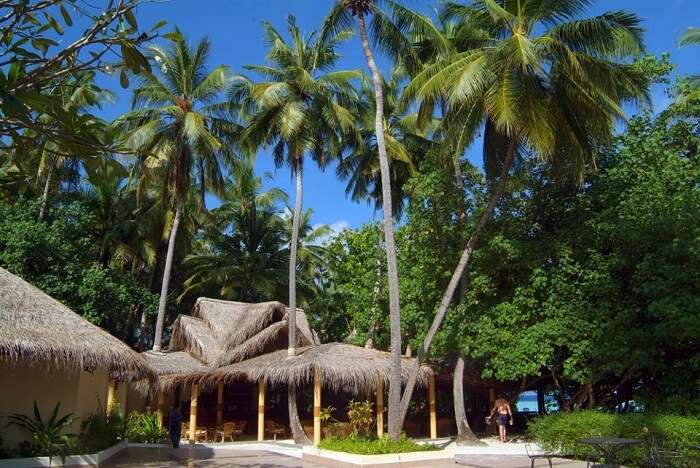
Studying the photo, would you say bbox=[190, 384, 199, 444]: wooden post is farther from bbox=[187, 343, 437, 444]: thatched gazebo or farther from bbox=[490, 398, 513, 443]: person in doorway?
bbox=[490, 398, 513, 443]: person in doorway

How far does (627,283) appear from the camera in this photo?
1452 centimetres

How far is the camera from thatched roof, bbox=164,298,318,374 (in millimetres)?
19234

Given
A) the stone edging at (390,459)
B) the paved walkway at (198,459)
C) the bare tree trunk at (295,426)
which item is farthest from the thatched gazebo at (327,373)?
the stone edging at (390,459)

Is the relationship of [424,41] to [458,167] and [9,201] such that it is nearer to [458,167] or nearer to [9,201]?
[458,167]

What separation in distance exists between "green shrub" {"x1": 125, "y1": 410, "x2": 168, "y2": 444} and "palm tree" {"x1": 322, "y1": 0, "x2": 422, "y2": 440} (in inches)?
304

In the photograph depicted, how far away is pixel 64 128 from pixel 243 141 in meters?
14.5

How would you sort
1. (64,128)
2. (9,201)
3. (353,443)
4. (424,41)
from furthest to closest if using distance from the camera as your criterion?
(424,41) → (353,443) → (9,201) → (64,128)

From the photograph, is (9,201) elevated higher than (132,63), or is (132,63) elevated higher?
(132,63)

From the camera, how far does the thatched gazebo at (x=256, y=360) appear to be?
15.6 m

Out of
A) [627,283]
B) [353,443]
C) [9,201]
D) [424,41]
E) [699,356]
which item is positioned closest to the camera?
[9,201]

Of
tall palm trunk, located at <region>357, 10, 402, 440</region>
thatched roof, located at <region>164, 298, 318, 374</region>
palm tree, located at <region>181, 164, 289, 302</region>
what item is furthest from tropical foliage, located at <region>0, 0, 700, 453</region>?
palm tree, located at <region>181, 164, 289, 302</region>

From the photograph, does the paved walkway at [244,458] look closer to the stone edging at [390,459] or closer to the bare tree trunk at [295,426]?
the stone edging at [390,459]

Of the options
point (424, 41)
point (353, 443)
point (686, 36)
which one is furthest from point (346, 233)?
point (686, 36)

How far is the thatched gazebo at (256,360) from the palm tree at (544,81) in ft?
7.75
